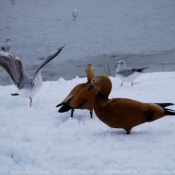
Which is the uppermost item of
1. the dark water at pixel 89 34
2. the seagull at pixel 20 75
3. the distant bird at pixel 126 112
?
the distant bird at pixel 126 112

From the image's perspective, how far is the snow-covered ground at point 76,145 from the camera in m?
2.70

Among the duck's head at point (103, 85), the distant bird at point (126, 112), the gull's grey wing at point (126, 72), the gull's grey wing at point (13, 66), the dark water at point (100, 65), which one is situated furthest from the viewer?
the dark water at point (100, 65)

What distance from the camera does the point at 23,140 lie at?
347cm

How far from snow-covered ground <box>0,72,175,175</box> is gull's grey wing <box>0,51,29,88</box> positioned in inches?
14.6

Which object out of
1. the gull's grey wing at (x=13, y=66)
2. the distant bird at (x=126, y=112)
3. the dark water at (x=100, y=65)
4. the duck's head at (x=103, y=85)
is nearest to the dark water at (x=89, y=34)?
the dark water at (x=100, y=65)

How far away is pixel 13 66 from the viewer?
4992 mm

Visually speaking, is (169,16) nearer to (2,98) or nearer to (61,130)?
(2,98)

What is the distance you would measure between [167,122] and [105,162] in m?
1.28

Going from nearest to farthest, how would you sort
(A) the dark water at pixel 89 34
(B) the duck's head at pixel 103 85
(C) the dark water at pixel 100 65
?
(B) the duck's head at pixel 103 85 → (C) the dark water at pixel 100 65 → (A) the dark water at pixel 89 34

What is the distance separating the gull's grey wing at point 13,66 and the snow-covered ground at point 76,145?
0.37 meters

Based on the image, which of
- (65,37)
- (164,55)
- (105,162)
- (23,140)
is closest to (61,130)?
(23,140)

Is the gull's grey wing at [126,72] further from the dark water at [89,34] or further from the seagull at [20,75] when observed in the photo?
the dark water at [89,34]

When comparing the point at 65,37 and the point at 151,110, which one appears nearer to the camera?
the point at 151,110

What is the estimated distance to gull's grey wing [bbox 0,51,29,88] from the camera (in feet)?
16.2
